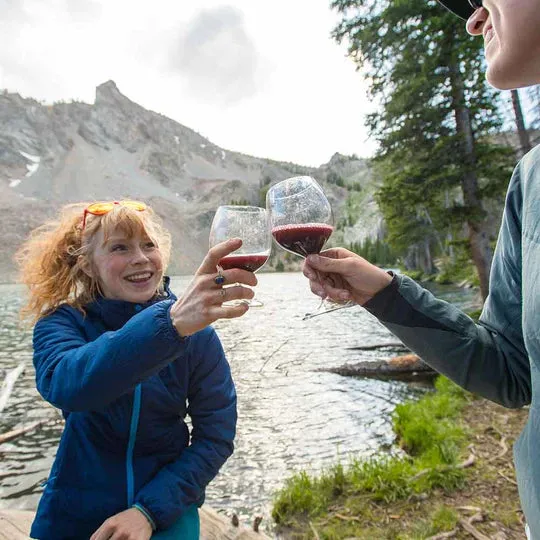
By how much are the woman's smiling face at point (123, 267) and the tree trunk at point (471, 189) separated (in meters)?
11.3

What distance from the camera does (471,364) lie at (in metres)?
1.62

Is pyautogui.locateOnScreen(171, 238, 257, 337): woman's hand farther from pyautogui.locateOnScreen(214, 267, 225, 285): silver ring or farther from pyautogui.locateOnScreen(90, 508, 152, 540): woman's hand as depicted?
pyautogui.locateOnScreen(90, 508, 152, 540): woman's hand

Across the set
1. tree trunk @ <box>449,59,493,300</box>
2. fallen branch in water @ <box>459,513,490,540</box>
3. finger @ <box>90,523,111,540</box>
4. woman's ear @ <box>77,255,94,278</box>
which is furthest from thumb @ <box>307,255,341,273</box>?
tree trunk @ <box>449,59,493,300</box>

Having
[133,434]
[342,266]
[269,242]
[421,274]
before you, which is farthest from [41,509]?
[421,274]

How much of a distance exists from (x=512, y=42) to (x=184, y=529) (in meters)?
2.68

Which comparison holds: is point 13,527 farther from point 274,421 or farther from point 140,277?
point 274,421

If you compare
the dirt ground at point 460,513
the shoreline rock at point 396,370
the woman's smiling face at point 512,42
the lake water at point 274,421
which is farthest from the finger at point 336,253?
the shoreline rock at point 396,370

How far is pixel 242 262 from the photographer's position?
1.59 m

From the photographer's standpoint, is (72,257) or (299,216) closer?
(299,216)

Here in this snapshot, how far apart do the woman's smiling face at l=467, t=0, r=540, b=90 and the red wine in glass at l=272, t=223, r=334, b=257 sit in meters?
0.81

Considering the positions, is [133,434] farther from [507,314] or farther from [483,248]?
[483,248]

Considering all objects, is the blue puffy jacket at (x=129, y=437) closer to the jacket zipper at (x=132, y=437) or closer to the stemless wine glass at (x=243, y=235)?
the jacket zipper at (x=132, y=437)

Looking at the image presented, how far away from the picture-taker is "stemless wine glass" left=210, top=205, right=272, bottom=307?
5.21 ft

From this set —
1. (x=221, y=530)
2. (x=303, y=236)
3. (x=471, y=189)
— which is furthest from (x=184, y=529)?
(x=471, y=189)
